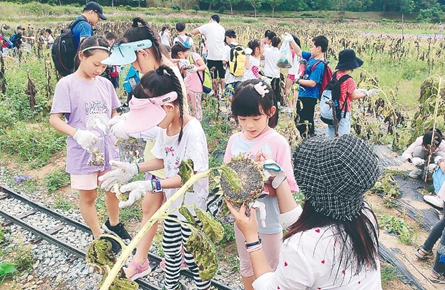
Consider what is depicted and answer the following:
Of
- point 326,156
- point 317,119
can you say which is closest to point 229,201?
point 326,156

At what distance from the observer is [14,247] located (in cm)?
357

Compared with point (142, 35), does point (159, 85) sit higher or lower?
lower

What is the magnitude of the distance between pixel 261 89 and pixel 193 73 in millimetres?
3513

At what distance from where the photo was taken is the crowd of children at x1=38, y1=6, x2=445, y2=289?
1239 millimetres

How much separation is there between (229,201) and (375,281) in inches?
23.4

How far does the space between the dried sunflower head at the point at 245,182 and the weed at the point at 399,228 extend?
9.16 feet

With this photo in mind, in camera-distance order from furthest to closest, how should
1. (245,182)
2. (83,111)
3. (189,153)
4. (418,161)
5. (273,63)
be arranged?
(273,63), (418,161), (83,111), (189,153), (245,182)

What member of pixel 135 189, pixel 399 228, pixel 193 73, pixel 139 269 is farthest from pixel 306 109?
pixel 135 189

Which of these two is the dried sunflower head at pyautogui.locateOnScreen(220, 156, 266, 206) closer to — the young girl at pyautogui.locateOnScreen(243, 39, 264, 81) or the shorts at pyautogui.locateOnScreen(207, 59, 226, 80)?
the young girl at pyautogui.locateOnScreen(243, 39, 264, 81)

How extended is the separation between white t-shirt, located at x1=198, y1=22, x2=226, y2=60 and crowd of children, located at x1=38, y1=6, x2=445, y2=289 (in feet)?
8.96

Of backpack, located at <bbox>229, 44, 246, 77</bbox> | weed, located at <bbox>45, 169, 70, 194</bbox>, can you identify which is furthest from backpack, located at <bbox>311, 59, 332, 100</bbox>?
weed, located at <bbox>45, 169, 70, 194</bbox>

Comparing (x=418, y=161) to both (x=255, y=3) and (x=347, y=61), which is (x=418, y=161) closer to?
(x=347, y=61)

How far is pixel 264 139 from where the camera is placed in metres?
2.21

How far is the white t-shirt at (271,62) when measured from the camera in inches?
263
